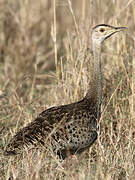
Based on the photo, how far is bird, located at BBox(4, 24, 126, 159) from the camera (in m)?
3.64

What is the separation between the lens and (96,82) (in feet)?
14.1

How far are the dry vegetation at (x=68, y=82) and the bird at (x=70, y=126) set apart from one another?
102 mm

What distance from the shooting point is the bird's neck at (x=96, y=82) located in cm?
423

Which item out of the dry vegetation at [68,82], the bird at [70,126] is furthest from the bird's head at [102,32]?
the dry vegetation at [68,82]

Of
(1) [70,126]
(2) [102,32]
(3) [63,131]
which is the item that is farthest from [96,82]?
(3) [63,131]

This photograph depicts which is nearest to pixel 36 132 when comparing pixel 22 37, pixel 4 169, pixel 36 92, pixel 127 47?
pixel 4 169

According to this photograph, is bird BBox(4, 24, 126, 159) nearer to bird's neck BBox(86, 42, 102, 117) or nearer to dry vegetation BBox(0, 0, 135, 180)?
bird's neck BBox(86, 42, 102, 117)

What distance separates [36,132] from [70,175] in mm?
503

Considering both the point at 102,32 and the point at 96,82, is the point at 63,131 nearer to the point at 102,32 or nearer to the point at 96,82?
the point at 96,82

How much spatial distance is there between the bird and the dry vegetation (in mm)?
102

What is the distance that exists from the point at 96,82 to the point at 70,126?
606mm

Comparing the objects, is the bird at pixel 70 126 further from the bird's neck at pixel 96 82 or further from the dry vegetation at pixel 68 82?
the dry vegetation at pixel 68 82

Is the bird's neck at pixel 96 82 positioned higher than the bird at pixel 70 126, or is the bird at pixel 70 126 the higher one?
the bird's neck at pixel 96 82

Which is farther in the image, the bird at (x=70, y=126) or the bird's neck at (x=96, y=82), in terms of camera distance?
the bird's neck at (x=96, y=82)
